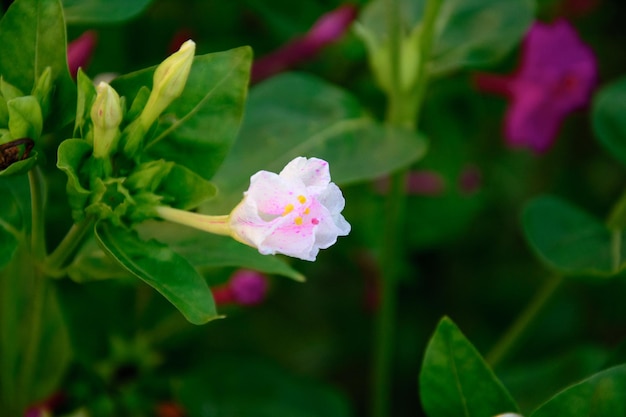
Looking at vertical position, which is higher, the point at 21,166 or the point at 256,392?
the point at 21,166

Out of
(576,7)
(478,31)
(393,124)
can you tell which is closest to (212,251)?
→ (393,124)

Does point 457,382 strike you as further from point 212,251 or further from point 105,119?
point 105,119

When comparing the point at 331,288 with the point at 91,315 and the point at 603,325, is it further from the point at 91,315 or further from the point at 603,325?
the point at 91,315

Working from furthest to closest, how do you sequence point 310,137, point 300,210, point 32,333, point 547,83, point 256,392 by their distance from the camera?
point 547,83
point 256,392
point 310,137
point 32,333
point 300,210

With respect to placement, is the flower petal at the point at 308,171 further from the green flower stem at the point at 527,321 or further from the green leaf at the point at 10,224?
the green flower stem at the point at 527,321

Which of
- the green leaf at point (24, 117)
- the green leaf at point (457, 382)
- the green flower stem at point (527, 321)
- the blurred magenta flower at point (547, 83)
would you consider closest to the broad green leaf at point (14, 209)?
the green leaf at point (24, 117)

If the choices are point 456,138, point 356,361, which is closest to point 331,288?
point 356,361
